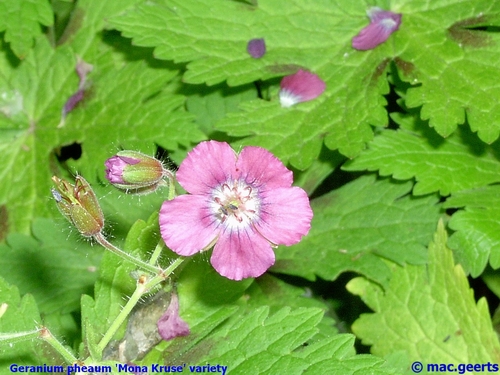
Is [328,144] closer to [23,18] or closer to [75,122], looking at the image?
[75,122]

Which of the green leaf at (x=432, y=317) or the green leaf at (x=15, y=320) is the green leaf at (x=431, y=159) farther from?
the green leaf at (x=15, y=320)

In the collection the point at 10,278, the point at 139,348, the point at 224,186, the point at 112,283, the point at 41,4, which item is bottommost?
the point at 10,278

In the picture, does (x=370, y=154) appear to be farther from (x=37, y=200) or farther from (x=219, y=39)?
(x=37, y=200)

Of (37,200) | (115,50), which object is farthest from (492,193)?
(37,200)

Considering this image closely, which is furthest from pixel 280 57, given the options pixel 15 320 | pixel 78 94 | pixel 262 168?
pixel 15 320

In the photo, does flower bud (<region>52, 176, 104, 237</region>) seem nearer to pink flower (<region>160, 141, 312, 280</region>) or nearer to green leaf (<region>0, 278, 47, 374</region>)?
pink flower (<region>160, 141, 312, 280</region>)

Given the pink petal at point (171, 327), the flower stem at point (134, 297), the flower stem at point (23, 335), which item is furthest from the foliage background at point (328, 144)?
the flower stem at point (23, 335)
